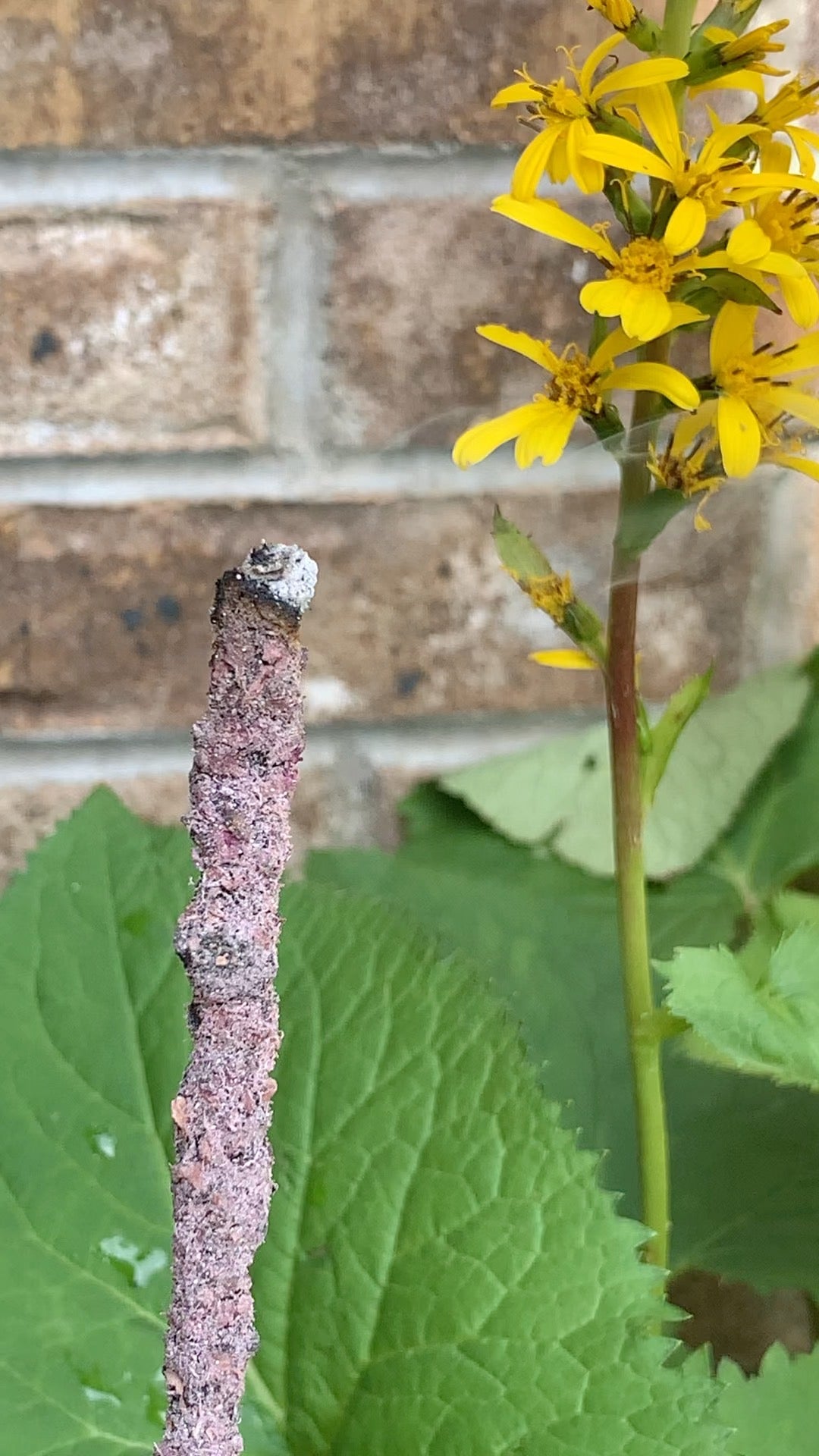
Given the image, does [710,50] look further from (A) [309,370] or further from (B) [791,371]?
(A) [309,370]

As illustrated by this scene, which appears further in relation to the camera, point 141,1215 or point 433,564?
point 433,564

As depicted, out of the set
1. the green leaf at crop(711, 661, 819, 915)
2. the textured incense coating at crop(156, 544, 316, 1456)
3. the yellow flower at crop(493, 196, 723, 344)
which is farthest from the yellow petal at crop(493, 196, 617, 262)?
the green leaf at crop(711, 661, 819, 915)

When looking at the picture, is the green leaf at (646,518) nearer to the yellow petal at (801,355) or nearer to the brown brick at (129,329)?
the yellow petal at (801,355)

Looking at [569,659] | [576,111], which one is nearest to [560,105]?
[576,111]

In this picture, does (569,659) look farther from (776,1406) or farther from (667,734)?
(776,1406)

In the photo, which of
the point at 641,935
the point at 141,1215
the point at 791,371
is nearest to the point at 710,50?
the point at 791,371
